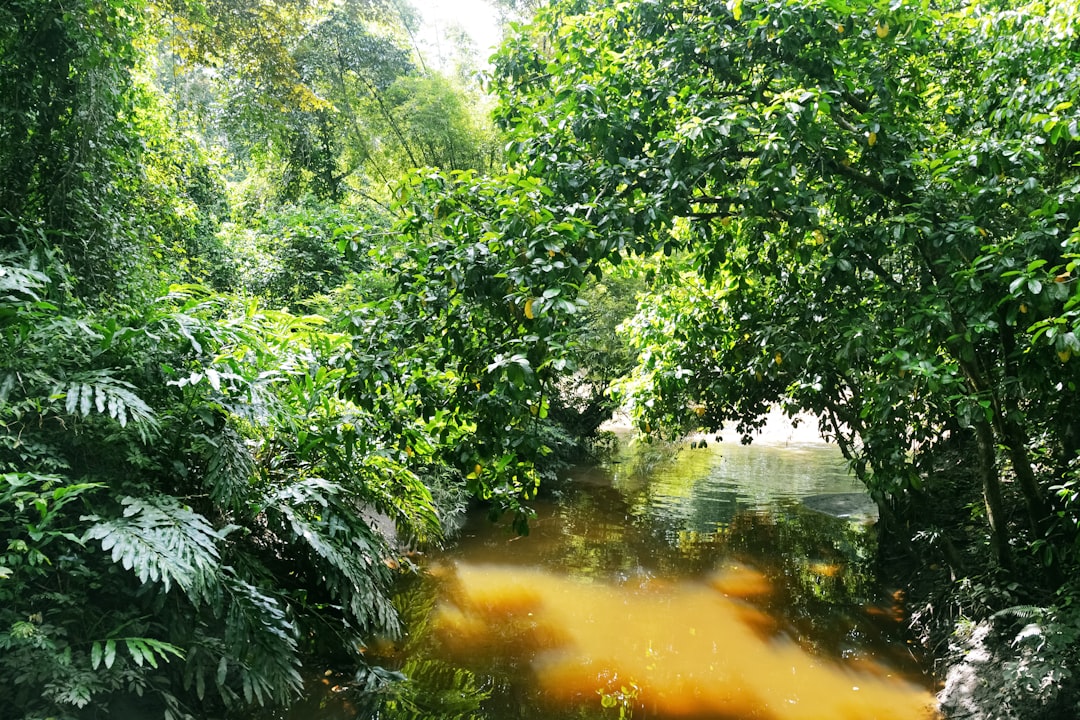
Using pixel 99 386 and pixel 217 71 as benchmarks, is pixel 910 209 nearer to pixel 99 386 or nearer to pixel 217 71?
pixel 99 386

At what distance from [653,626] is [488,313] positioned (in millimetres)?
3568

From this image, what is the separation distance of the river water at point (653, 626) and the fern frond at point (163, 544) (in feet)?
4.75

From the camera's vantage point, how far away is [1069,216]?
2.77 metres

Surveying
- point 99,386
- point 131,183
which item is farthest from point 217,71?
point 99,386

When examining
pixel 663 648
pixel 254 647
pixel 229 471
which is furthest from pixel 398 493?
pixel 663 648

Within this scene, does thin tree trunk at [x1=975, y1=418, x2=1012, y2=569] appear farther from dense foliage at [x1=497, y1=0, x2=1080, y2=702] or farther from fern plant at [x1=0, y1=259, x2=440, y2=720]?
fern plant at [x1=0, y1=259, x2=440, y2=720]

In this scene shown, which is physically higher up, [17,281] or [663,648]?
[17,281]

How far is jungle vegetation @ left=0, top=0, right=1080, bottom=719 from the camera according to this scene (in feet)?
8.15

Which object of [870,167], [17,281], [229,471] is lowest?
[229,471]

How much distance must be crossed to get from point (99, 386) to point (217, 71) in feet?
26.8

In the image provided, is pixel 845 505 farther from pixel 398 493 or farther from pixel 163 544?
pixel 163 544

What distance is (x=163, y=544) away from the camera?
Result: 8.06 feet

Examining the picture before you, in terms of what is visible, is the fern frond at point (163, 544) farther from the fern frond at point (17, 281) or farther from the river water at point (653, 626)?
the river water at point (653, 626)

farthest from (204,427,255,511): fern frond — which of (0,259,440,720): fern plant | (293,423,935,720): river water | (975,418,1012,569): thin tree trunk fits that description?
(975,418,1012,569): thin tree trunk
